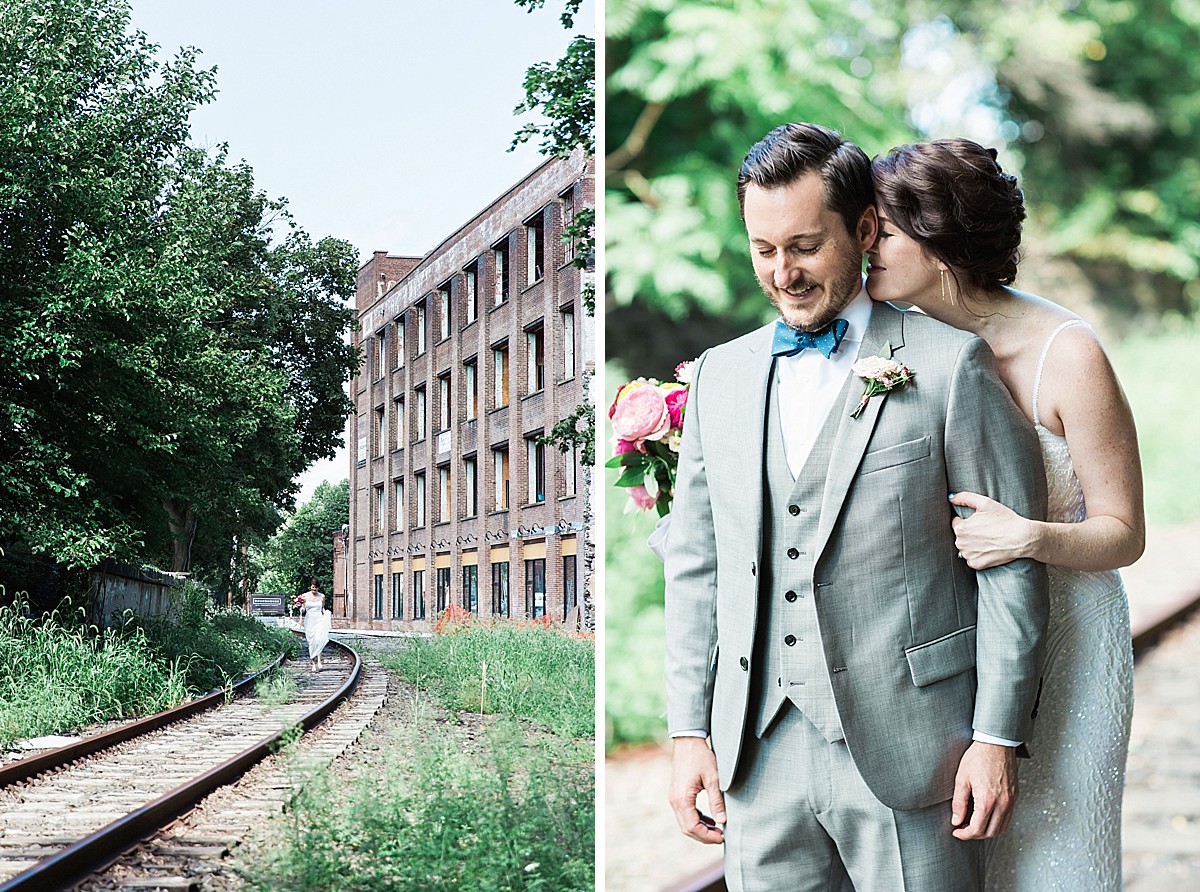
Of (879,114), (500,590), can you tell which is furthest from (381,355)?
(879,114)

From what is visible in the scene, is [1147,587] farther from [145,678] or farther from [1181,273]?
[145,678]

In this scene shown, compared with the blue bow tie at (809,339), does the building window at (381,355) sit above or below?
above

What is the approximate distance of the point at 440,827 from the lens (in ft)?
9.93

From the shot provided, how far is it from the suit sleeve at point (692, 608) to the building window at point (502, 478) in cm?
174

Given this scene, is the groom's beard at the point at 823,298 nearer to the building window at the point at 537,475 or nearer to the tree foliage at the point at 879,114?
the tree foliage at the point at 879,114

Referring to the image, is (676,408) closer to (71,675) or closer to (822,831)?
(822,831)

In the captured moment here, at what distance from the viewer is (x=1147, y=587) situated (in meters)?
4.81

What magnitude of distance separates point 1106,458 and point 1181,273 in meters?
2.90

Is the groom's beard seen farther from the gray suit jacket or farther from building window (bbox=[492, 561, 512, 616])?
building window (bbox=[492, 561, 512, 616])

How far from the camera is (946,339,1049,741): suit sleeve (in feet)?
4.82

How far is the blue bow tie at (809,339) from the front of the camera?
5.39ft

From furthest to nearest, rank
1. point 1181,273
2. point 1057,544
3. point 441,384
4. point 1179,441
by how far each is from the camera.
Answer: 1. point 1179,441
2. point 1181,273
3. point 441,384
4. point 1057,544

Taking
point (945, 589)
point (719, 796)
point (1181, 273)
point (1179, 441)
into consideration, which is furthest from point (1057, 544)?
point (1179, 441)

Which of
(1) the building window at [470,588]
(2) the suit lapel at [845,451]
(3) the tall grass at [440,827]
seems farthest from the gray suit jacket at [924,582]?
(1) the building window at [470,588]
